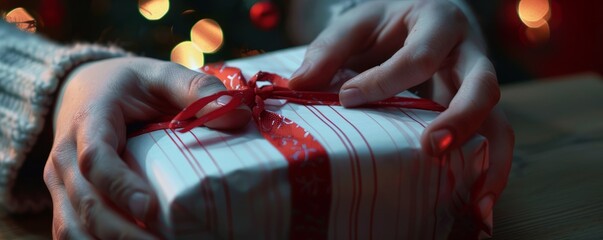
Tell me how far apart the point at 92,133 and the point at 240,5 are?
1.75 ft

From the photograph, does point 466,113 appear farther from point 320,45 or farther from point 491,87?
point 320,45

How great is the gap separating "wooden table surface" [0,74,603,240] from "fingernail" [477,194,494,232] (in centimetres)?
5

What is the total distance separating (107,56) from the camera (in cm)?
67

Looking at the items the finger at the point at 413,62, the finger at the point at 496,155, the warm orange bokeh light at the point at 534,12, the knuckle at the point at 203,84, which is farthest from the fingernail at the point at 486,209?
the warm orange bokeh light at the point at 534,12

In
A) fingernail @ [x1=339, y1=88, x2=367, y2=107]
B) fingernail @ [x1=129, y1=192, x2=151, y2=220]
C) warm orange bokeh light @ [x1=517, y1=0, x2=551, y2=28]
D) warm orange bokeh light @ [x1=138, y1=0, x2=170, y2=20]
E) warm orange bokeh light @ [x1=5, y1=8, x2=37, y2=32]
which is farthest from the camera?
warm orange bokeh light @ [x1=517, y1=0, x2=551, y2=28]

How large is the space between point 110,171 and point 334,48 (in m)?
0.24

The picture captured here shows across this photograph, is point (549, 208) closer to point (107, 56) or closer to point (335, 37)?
point (335, 37)

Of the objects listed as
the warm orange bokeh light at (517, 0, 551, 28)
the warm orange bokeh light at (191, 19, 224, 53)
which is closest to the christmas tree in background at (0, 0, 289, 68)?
the warm orange bokeh light at (191, 19, 224, 53)

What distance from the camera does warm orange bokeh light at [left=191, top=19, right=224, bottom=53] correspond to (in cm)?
98

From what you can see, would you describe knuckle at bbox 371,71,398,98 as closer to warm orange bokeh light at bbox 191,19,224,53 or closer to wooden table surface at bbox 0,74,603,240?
wooden table surface at bbox 0,74,603,240

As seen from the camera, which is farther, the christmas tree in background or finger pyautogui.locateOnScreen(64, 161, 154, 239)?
the christmas tree in background

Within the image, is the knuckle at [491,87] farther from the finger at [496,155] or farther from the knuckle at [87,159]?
the knuckle at [87,159]

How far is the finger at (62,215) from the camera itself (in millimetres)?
479

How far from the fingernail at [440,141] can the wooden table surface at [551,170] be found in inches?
5.5
